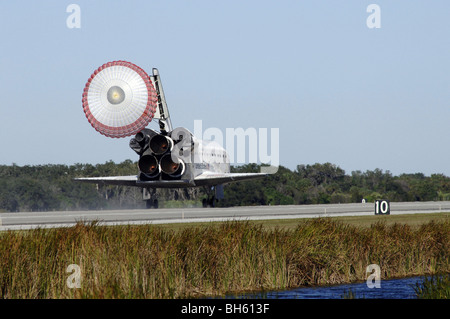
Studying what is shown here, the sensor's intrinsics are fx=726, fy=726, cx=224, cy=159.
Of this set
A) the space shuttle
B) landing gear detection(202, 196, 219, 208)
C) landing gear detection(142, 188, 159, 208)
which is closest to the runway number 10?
the space shuttle

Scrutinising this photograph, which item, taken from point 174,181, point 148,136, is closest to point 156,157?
point 148,136

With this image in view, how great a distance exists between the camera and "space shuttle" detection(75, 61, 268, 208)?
43.4 meters

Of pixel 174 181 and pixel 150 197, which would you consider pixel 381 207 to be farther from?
pixel 150 197

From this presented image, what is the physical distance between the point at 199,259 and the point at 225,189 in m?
66.7

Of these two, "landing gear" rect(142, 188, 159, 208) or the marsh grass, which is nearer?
the marsh grass

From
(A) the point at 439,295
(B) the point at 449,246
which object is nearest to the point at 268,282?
(A) the point at 439,295

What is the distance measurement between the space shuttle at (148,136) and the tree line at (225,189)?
14331mm

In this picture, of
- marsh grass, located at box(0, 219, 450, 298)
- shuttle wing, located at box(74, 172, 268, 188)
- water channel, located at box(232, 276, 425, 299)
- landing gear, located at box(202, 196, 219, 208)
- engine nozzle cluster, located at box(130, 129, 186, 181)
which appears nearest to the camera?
marsh grass, located at box(0, 219, 450, 298)

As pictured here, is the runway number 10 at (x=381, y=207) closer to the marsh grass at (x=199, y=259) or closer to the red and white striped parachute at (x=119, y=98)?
the red and white striped parachute at (x=119, y=98)

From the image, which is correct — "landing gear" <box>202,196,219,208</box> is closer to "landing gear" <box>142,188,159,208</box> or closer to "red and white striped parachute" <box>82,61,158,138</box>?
"landing gear" <box>142,188,159,208</box>

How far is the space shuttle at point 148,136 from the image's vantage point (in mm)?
43406

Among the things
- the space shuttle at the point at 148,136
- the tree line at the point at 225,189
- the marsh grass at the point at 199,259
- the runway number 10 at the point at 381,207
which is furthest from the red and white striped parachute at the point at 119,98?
the tree line at the point at 225,189
